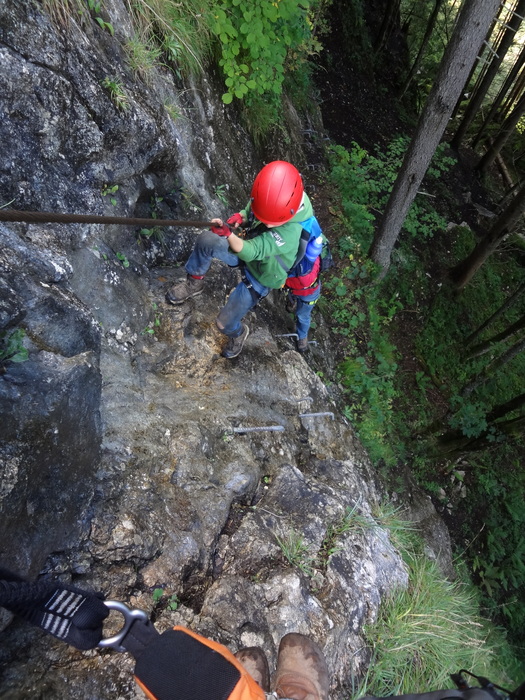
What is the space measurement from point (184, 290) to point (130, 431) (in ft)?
5.03

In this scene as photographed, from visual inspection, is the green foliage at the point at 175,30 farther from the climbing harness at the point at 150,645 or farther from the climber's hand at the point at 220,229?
the climbing harness at the point at 150,645

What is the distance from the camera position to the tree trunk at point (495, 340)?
8.56 metres

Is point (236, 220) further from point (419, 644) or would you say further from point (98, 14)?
point (419, 644)

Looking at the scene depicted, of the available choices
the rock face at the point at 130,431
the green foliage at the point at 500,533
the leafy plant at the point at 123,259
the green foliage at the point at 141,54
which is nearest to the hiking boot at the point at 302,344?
the rock face at the point at 130,431

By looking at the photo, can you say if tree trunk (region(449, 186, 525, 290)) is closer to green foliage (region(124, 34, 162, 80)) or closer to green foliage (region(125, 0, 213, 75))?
green foliage (region(125, 0, 213, 75))

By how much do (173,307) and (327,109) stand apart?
8.77 meters

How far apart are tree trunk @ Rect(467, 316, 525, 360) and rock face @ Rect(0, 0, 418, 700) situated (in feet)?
20.7

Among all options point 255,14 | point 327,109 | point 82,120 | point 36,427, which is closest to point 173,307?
point 82,120

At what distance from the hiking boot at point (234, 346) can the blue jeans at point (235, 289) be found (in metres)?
0.13

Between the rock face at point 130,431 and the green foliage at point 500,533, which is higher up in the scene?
the rock face at point 130,431

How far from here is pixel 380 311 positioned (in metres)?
8.39

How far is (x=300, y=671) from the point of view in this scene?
2.28m

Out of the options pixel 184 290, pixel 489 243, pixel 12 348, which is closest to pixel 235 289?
pixel 184 290

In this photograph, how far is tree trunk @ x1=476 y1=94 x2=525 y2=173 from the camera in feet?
41.2
